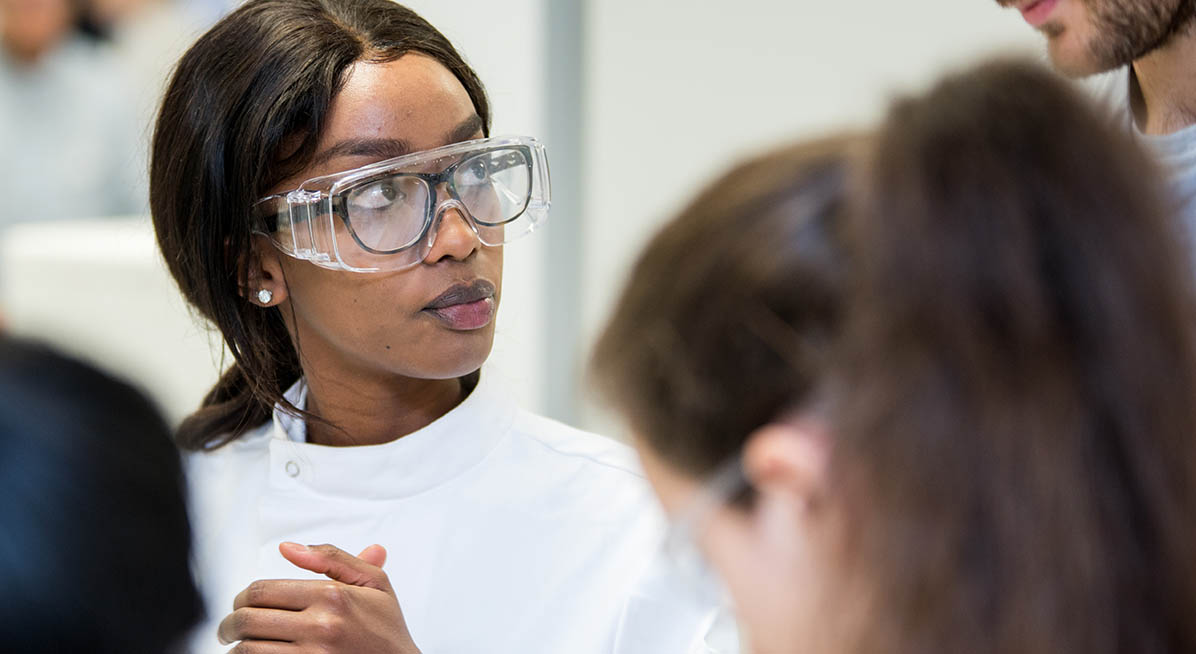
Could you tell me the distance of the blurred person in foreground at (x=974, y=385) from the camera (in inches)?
24.2

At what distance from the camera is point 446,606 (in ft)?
4.48

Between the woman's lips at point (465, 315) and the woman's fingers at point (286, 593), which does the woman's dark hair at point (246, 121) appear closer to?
the woman's lips at point (465, 315)

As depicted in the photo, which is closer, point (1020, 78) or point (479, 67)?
point (1020, 78)

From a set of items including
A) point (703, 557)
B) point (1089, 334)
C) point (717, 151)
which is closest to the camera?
point (1089, 334)

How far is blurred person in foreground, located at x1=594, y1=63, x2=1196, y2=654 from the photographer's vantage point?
2.02ft

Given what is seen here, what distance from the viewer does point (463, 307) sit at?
139 cm

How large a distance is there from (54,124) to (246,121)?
290cm

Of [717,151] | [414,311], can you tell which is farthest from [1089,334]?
[717,151]

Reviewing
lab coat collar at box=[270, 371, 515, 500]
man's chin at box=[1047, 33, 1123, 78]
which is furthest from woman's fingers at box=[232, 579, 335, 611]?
man's chin at box=[1047, 33, 1123, 78]

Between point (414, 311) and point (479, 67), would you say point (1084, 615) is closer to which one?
point (414, 311)

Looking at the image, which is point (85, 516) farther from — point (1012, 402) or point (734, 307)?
point (1012, 402)

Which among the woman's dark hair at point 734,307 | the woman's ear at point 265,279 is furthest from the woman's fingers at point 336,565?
the woman's dark hair at point 734,307

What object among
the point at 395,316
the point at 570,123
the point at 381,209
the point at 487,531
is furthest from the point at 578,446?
the point at 570,123

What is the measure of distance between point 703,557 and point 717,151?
2.36 metres
